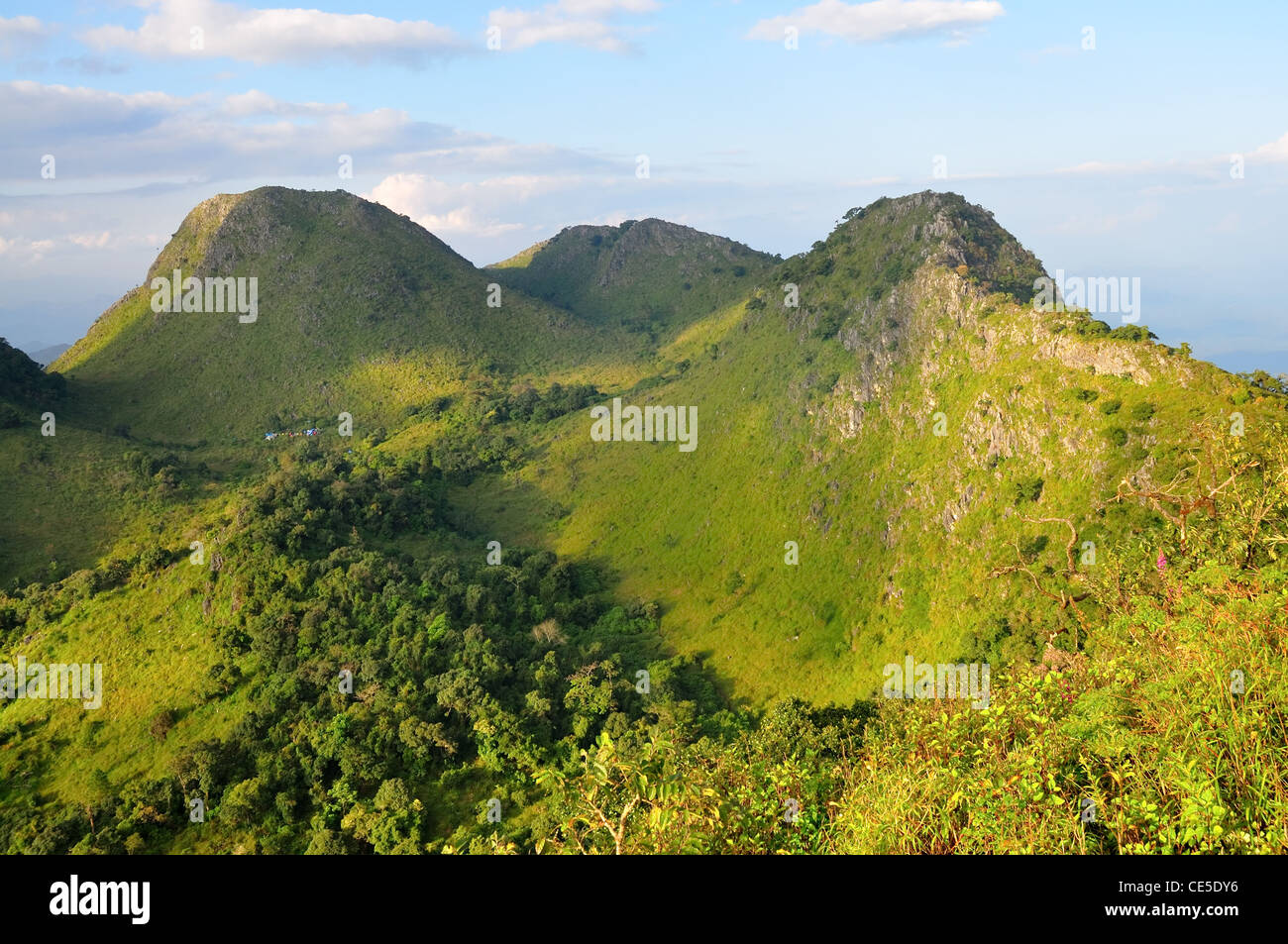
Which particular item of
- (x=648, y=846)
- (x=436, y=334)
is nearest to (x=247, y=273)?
(x=436, y=334)

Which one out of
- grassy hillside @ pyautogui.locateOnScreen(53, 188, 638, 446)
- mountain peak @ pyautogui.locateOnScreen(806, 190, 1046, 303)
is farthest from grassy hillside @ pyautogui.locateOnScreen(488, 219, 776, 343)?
mountain peak @ pyautogui.locateOnScreen(806, 190, 1046, 303)

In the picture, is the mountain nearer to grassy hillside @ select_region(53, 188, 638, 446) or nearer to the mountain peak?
the mountain peak

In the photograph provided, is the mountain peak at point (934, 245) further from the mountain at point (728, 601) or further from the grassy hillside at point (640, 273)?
the grassy hillside at point (640, 273)

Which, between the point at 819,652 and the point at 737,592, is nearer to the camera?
the point at 819,652

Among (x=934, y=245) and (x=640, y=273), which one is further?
(x=640, y=273)

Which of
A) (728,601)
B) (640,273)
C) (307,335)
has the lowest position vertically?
(728,601)

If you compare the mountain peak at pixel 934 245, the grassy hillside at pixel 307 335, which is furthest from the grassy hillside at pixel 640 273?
the mountain peak at pixel 934 245

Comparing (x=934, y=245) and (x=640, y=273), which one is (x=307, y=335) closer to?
(x=640, y=273)

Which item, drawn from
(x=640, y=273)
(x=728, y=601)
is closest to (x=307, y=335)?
(x=640, y=273)

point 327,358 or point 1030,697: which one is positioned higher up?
point 327,358

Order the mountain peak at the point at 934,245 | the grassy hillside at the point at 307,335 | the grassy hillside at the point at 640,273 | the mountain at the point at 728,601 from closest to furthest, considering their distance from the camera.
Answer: the mountain at the point at 728,601 < the mountain peak at the point at 934,245 < the grassy hillside at the point at 307,335 < the grassy hillside at the point at 640,273
